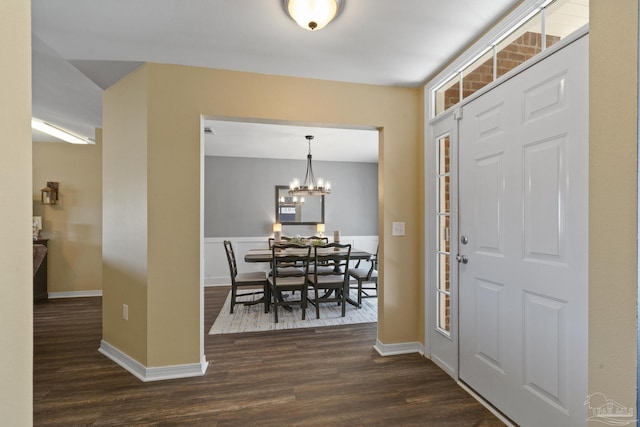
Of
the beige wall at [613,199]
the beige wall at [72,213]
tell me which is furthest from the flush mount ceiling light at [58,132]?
the beige wall at [613,199]

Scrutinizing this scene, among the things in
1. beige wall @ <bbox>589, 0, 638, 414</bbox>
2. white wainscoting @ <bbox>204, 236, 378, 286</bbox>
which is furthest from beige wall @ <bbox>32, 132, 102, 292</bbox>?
beige wall @ <bbox>589, 0, 638, 414</bbox>

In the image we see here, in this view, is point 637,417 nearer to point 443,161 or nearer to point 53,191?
point 443,161

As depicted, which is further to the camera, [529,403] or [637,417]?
[529,403]

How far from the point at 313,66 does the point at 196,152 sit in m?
1.18

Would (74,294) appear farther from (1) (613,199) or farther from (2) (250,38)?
(1) (613,199)

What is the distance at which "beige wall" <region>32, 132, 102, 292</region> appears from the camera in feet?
14.5

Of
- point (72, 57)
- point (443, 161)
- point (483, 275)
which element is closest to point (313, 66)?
point (443, 161)

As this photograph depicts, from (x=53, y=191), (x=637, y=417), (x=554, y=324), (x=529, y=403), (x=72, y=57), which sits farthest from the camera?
(x=53, y=191)

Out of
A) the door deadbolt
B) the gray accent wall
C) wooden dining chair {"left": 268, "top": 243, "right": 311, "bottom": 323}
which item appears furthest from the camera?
the gray accent wall

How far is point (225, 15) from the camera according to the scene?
175 cm

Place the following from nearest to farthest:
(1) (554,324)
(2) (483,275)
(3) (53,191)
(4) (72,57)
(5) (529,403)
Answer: (1) (554,324), (5) (529,403), (2) (483,275), (4) (72,57), (3) (53,191)

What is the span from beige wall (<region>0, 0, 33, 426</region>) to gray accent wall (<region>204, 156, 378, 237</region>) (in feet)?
17.4

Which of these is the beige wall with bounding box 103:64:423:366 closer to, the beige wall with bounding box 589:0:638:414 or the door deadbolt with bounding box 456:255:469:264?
the door deadbolt with bounding box 456:255:469:264

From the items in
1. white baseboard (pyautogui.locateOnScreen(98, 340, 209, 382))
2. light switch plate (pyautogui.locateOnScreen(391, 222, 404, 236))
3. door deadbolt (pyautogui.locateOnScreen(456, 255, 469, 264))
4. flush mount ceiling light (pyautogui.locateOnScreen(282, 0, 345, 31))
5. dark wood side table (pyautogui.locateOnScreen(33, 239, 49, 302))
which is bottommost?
white baseboard (pyautogui.locateOnScreen(98, 340, 209, 382))
